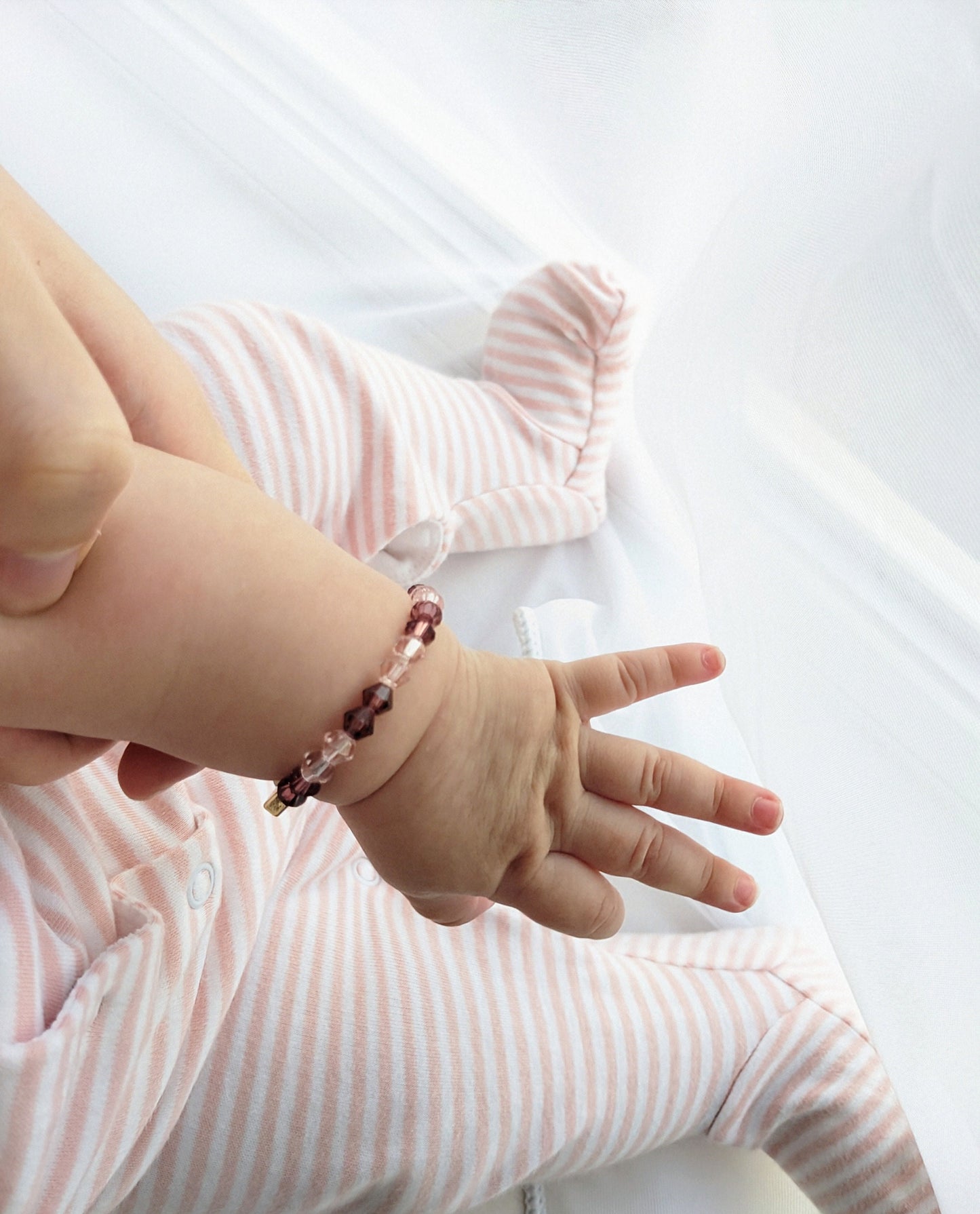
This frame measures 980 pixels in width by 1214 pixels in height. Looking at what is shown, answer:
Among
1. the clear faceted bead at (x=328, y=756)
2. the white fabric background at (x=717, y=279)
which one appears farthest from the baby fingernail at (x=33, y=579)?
the white fabric background at (x=717, y=279)

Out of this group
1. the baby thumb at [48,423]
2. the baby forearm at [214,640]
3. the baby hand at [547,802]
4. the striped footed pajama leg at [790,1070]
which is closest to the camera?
the baby thumb at [48,423]

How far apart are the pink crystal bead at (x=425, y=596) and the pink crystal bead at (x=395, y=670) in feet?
0.11

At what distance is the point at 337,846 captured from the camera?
0.66 metres

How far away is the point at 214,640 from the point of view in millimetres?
412

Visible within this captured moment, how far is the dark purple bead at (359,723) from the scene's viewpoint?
430 mm

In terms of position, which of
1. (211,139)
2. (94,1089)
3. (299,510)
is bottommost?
(94,1089)

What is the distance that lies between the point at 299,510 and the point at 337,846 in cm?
21

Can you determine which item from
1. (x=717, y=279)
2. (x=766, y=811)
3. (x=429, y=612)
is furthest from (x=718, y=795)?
(x=717, y=279)

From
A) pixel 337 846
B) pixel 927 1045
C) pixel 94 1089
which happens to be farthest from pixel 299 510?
pixel 927 1045

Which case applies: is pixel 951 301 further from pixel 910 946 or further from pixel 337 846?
pixel 337 846

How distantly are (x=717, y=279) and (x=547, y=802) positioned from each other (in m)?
0.34

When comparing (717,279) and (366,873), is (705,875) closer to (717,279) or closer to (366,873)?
(366,873)

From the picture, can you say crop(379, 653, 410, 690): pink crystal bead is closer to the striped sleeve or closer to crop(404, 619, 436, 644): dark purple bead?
crop(404, 619, 436, 644): dark purple bead

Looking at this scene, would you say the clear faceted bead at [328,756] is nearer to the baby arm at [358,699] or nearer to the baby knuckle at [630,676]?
the baby arm at [358,699]
